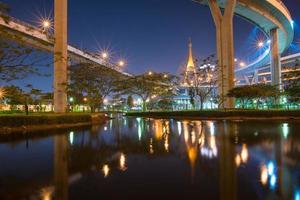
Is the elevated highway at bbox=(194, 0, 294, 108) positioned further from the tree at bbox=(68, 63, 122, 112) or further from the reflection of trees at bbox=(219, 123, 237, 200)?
the reflection of trees at bbox=(219, 123, 237, 200)

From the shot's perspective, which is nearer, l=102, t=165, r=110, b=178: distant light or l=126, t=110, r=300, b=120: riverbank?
l=102, t=165, r=110, b=178: distant light

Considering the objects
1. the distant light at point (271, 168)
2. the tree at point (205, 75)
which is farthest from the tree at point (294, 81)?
the distant light at point (271, 168)

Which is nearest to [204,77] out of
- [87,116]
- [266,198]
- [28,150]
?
[87,116]

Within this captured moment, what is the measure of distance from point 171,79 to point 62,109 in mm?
31322

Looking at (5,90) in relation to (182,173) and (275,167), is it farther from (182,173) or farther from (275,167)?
(275,167)

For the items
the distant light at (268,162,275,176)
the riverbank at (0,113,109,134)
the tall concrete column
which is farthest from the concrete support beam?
the distant light at (268,162,275,176)

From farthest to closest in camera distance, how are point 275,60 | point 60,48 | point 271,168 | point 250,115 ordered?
point 275,60 < point 250,115 < point 60,48 < point 271,168

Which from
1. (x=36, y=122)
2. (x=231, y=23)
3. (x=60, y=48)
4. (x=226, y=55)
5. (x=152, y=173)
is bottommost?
(x=152, y=173)

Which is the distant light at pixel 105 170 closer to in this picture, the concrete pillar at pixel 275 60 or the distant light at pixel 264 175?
the distant light at pixel 264 175

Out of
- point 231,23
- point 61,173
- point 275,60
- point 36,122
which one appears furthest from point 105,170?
point 275,60

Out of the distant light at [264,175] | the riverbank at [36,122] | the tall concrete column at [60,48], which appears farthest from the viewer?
the tall concrete column at [60,48]

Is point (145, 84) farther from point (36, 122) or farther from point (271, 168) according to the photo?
point (271, 168)

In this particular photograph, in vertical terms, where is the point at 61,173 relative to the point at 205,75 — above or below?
below

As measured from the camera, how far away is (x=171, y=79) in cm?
5609
